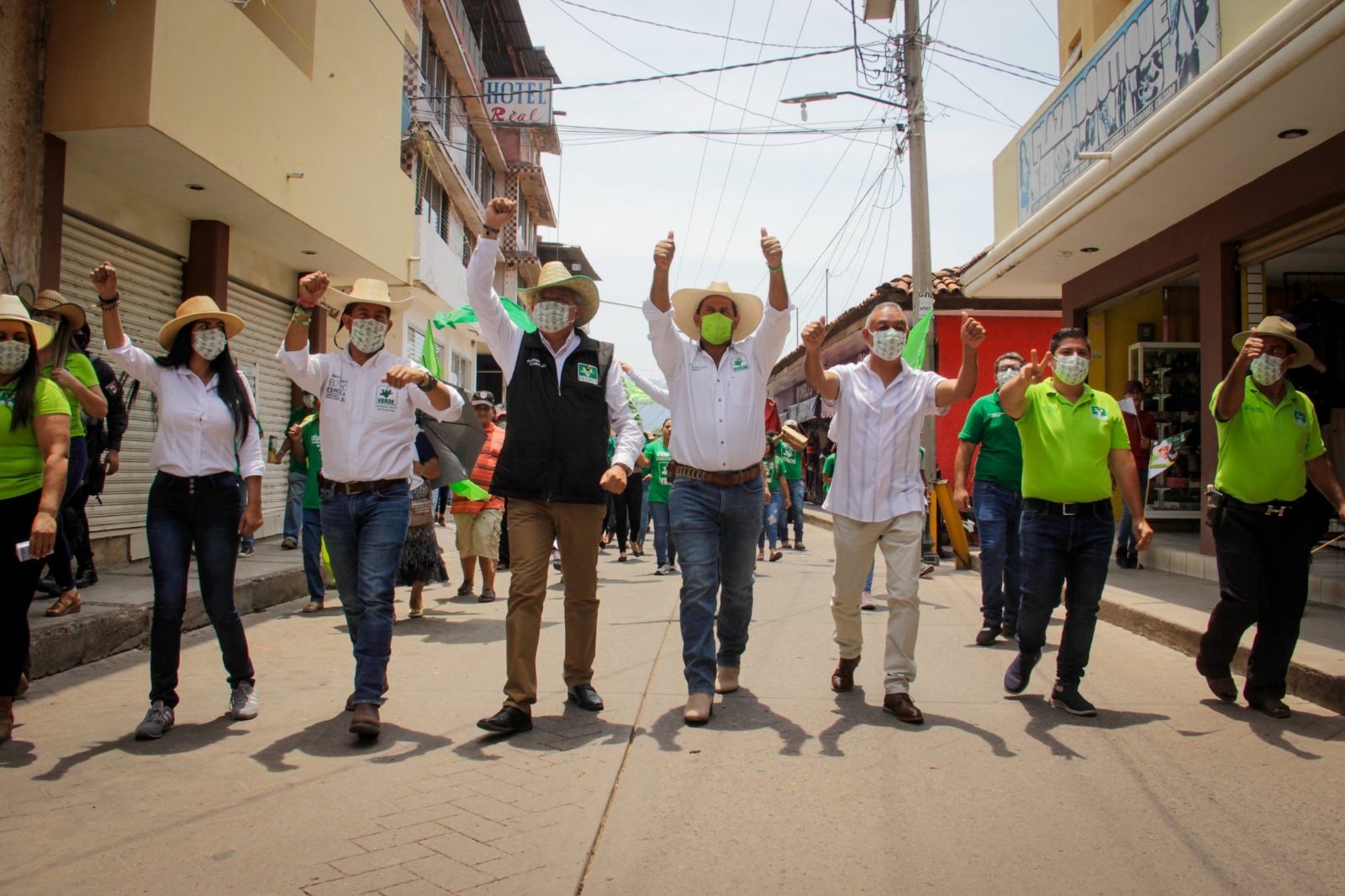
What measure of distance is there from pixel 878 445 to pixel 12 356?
159 inches

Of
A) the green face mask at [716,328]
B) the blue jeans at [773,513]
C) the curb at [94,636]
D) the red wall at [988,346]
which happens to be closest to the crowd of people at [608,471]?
the green face mask at [716,328]

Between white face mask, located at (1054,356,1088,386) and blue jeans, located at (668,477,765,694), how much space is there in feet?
5.45

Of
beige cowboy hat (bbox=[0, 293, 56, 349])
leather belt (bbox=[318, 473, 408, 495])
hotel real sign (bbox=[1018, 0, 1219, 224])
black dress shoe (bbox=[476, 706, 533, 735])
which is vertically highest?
hotel real sign (bbox=[1018, 0, 1219, 224])

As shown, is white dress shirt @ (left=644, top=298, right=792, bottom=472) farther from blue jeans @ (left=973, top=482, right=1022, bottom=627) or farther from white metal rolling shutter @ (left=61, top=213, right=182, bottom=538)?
white metal rolling shutter @ (left=61, top=213, right=182, bottom=538)

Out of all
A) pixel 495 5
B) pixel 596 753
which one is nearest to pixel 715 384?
pixel 596 753

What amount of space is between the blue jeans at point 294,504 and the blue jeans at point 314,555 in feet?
8.42

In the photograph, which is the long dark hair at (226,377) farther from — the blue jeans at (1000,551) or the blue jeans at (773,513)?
the blue jeans at (773,513)

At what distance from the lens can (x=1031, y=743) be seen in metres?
4.48

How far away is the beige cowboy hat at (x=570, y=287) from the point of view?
4852 mm

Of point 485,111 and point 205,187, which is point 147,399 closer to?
point 205,187

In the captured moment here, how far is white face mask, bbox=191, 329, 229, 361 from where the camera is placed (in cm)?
485

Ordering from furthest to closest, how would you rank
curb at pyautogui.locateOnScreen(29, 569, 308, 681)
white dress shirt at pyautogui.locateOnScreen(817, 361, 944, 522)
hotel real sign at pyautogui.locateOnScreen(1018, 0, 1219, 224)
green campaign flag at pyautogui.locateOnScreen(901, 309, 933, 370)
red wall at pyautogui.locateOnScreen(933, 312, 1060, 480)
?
red wall at pyautogui.locateOnScreen(933, 312, 1060, 480), hotel real sign at pyautogui.locateOnScreen(1018, 0, 1219, 224), green campaign flag at pyautogui.locateOnScreen(901, 309, 933, 370), curb at pyautogui.locateOnScreen(29, 569, 308, 681), white dress shirt at pyautogui.locateOnScreen(817, 361, 944, 522)

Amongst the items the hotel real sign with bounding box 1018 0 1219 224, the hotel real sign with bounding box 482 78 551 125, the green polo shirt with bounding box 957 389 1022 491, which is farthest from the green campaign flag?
the hotel real sign with bounding box 482 78 551 125

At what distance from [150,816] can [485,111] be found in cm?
2174
